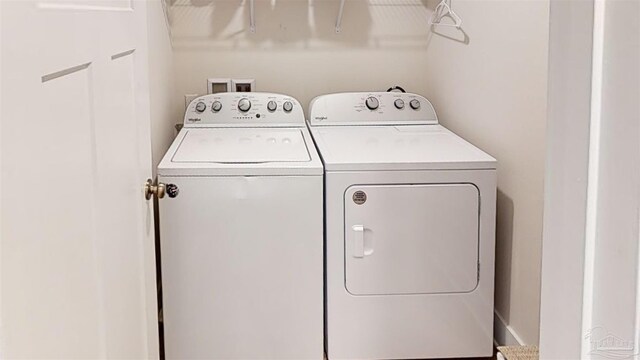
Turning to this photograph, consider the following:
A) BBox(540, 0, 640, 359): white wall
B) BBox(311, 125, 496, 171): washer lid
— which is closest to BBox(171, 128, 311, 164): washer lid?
BBox(311, 125, 496, 171): washer lid

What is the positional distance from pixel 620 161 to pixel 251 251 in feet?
6.82

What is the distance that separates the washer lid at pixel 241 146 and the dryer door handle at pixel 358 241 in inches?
11.7

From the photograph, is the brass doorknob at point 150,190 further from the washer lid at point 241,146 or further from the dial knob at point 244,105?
the dial knob at point 244,105

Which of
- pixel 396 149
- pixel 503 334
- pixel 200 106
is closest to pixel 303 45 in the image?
pixel 200 106

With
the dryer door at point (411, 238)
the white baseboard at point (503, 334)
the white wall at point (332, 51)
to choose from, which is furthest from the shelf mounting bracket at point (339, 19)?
the white baseboard at point (503, 334)

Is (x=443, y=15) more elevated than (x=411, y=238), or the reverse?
(x=443, y=15)

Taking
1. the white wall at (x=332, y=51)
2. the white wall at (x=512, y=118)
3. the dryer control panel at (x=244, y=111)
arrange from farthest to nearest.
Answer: the dryer control panel at (x=244, y=111) < the white wall at (x=332, y=51) < the white wall at (x=512, y=118)

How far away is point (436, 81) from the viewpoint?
3559 mm

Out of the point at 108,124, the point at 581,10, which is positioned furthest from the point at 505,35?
the point at 581,10

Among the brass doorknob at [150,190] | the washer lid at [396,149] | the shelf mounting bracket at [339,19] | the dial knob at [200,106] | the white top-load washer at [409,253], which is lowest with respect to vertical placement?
the white top-load washer at [409,253]

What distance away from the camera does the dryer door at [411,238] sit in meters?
2.64

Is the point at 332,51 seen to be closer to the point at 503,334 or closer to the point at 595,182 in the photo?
the point at 503,334

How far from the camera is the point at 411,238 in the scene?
8.76 feet

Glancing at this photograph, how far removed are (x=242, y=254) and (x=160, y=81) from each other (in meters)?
0.89
